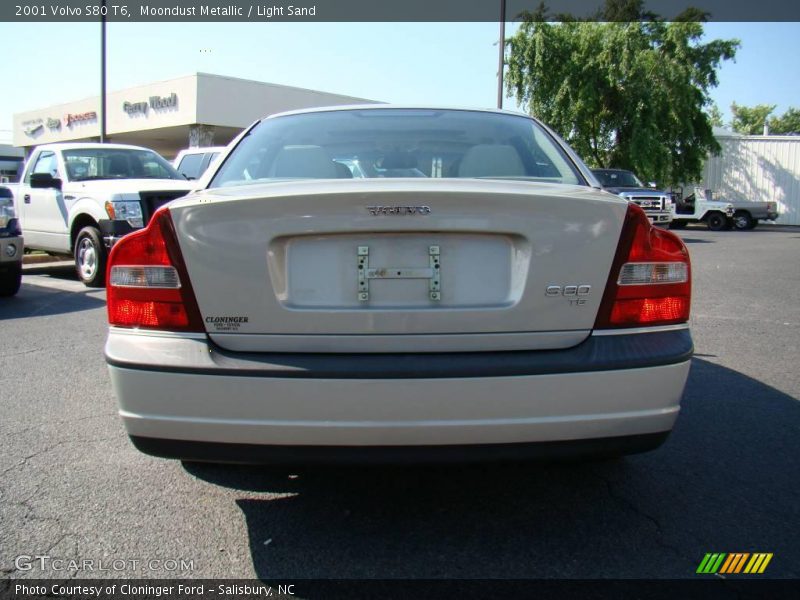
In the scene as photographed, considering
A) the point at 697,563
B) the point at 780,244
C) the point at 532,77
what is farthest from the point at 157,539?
the point at 532,77

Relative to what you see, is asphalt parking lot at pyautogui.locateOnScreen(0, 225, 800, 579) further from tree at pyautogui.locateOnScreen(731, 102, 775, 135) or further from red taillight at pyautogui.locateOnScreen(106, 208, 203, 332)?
tree at pyautogui.locateOnScreen(731, 102, 775, 135)

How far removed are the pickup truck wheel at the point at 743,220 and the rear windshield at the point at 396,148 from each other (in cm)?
2566

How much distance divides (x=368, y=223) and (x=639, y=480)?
5.95 feet

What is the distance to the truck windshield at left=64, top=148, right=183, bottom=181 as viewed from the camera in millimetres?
9992

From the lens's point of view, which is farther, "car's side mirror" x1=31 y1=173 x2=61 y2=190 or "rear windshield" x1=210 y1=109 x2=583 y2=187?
"car's side mirror" x1=31 y1=173 x2=61 y2=190

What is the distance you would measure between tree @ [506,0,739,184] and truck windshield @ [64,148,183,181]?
68.4 feet

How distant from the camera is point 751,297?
8.59 meters

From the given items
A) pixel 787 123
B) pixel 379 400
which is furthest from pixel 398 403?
pixel 787 123

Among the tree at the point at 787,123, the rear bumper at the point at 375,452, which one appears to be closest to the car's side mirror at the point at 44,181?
the rear bumper at the point at 375,452

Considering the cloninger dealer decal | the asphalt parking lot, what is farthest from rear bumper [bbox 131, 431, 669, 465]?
the cloninger dealer decal

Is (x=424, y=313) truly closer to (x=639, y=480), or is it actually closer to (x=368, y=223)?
(x=368, y=223)

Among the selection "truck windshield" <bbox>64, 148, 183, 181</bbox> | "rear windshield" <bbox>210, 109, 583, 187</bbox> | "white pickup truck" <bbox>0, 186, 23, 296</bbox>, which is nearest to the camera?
"rear windshield" <bbox>210, 109, 583, 187</bbox>

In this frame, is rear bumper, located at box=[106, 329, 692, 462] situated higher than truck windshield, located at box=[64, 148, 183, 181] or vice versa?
truck windshield, located at box=[64, 148, 183, 181]

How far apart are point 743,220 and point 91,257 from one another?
79.5 ft
